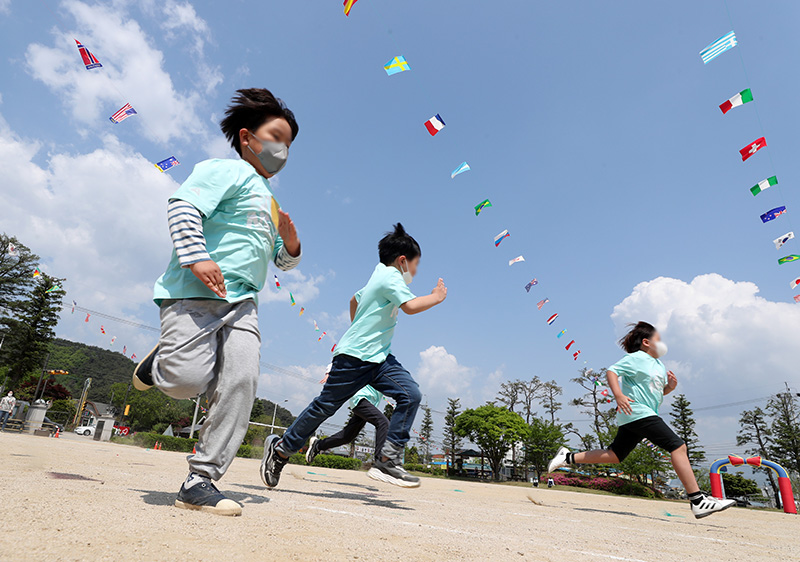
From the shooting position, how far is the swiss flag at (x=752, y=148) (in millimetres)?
9525

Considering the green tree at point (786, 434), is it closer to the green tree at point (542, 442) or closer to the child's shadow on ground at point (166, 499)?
the green tree at point (542, 442)

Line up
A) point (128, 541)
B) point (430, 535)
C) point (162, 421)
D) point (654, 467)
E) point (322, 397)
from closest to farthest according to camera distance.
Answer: point (128, 541) < point (430, 535) < point (322, 397) < point (654, 467) < point (162, 421)

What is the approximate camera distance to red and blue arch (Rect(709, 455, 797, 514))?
792cm

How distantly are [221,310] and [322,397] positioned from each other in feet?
4.96

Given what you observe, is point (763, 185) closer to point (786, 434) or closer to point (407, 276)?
point (407, 276)

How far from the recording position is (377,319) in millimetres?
3455

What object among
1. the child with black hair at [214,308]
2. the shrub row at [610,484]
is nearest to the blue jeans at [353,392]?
the child with black hair at [214,308]

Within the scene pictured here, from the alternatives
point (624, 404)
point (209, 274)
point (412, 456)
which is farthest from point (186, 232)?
point (412, 456)

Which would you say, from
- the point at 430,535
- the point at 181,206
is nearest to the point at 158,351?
the point at 181,206

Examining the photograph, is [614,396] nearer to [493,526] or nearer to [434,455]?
[493,526]

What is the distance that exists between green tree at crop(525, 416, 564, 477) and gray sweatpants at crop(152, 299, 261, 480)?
3937cm

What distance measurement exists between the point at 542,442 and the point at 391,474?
38.3m

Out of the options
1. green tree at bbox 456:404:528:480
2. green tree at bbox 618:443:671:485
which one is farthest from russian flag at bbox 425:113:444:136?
green tree at bbox 456:404:528:480

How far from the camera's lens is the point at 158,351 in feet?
6.24
